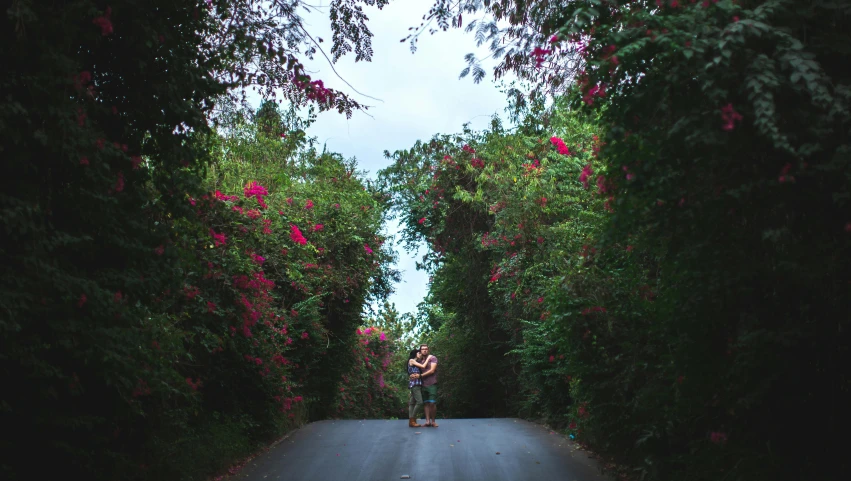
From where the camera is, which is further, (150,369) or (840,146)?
(150,369)

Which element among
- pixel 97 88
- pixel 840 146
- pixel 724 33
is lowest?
pixel 840 146

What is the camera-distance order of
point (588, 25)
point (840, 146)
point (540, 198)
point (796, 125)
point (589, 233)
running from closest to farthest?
1. point (840, 146)
2. point (796, 125)
3. point (588, 25)
4. point (589, 233)
5. point (540, 198)

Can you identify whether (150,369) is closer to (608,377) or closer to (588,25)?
(588,25)

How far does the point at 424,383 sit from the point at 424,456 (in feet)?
15.9

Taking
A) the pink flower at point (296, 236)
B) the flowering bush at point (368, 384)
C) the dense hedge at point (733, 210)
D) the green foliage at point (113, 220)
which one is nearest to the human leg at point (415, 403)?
the pink flower at point (296, 236)

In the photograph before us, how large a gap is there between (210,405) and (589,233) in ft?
20.2

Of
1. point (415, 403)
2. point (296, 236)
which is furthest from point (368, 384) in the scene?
point (296, 236)

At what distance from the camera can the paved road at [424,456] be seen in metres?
9.92

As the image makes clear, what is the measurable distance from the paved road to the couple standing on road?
57 cm

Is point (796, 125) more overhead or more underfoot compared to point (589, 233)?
more underfoot

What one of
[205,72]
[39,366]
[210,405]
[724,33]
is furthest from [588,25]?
[210,405]

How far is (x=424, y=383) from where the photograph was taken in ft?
53.9

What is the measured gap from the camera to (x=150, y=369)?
6.90 m

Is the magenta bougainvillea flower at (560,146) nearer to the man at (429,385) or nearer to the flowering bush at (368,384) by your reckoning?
the man at (429,385)
